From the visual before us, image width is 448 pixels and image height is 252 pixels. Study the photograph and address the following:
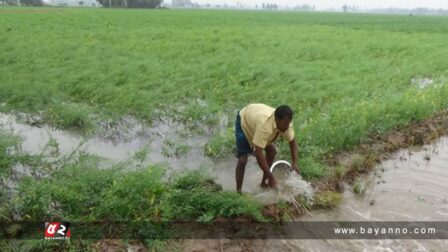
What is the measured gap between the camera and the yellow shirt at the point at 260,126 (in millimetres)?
4258

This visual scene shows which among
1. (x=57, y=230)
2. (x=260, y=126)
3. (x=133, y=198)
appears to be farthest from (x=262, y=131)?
(x=57, y=230)

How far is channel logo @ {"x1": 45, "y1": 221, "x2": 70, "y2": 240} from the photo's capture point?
13.2 feet

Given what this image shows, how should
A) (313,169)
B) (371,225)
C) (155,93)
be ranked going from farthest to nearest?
1. (155,93)
2. (313,169)
3. (371,225)

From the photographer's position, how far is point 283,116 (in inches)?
159

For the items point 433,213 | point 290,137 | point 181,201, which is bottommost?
point 433,213

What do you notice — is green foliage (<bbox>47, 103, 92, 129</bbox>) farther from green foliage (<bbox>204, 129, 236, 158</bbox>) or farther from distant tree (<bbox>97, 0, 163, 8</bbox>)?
distant tree (<bbox>97, 0, 163, 8</bbox>)

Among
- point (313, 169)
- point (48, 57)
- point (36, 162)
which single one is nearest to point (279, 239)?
point (313, 169)

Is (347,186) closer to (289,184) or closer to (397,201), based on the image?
(397,201)

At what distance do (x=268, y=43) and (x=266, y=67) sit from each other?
6501 mm

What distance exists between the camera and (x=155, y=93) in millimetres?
9203

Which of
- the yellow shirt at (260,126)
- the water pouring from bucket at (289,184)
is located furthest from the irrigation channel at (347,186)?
the yellow shirt at (260,126)

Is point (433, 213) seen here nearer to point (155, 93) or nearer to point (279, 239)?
point (279, 239)

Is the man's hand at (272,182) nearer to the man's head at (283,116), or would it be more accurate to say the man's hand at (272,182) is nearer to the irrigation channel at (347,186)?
the irrigation channel at (347,186)

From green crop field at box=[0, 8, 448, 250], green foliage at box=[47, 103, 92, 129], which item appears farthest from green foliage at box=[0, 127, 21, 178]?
green foliage at box=[47, 103, 92, 129]
